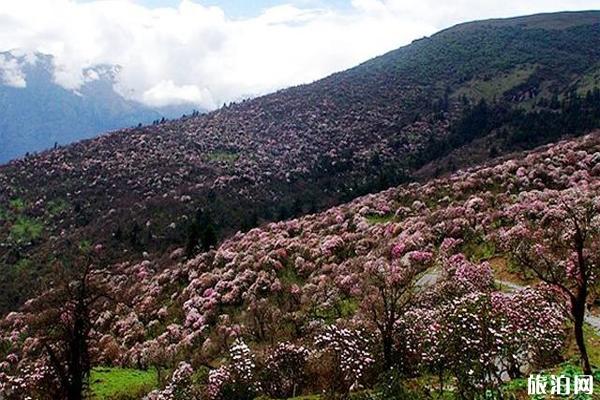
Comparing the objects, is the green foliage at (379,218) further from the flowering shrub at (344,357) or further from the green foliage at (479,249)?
the flowering shrub at (344,357)

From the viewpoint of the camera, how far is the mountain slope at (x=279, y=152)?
87000 millimetres

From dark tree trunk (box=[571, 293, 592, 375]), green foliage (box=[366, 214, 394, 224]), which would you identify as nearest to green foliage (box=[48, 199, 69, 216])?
green foliage (box=[366, 214, 394, 224])

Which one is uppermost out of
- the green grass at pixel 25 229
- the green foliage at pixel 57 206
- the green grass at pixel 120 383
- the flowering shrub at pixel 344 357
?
the green foliage at pixel 57 206

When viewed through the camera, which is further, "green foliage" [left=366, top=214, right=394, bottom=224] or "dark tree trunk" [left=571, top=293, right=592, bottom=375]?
"green foliage" [left=366, top=214, right=394, bottom=224]

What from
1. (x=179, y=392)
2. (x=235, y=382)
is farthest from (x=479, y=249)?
(x=179, y=392)

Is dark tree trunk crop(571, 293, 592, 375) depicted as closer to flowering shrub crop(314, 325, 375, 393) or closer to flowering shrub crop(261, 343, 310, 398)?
flowering shrub crop(314, 325, 375, 393)

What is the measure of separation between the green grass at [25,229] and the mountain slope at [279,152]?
0.97ft

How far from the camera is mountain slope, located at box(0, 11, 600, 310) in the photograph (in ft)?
285

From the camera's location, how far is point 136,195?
334ft

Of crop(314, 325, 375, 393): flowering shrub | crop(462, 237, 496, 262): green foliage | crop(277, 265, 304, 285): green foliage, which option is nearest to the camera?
crop(314, 325, 375, 393): flowering shrub

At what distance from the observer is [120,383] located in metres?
28.6

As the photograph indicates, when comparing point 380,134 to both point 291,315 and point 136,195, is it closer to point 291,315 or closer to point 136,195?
point 136,195

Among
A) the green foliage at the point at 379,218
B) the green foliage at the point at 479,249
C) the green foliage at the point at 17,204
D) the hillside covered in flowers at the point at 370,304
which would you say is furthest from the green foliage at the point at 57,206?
the green foliage at the point at 479,249

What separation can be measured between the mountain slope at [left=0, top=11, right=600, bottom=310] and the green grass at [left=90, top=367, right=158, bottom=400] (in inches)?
1044
